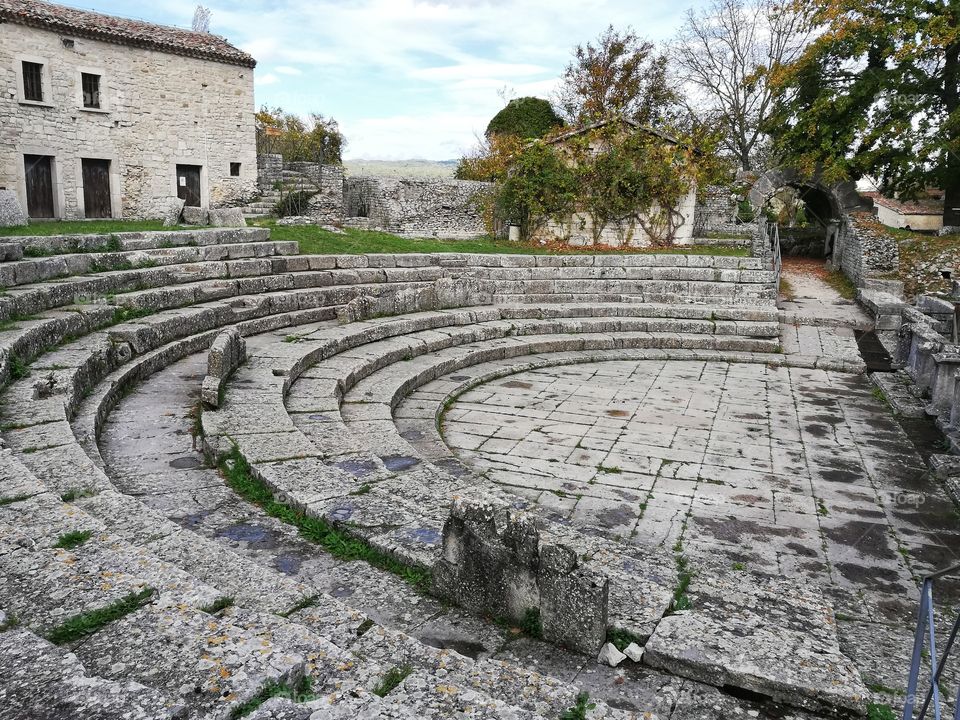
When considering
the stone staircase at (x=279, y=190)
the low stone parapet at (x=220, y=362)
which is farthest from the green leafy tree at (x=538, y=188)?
the low stone parapet at (x=220, y=362)

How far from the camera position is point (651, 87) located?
3397 cm

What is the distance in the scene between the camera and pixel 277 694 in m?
2.13

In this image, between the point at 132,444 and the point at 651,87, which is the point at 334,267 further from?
the point at 651,87

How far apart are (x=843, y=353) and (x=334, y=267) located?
8.62 meters

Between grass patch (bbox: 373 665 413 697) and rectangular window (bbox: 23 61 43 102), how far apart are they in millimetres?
22770

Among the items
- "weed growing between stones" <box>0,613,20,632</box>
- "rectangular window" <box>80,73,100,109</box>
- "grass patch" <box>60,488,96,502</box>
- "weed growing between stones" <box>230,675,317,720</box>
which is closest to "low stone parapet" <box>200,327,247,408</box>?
"grass patch" <box>60,488,96,502</box>

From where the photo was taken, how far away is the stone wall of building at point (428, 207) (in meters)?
21.3

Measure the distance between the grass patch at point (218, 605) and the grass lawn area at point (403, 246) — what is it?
10.5 metres

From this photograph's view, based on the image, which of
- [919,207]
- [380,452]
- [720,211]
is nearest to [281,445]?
[380,452]

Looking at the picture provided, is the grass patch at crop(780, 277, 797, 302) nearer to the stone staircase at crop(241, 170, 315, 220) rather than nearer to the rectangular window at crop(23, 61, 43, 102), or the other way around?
the stone staircase at crop(241, 170, 315, 220)

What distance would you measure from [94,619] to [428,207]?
19.7 meters

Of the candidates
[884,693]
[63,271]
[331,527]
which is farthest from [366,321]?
[884,693]

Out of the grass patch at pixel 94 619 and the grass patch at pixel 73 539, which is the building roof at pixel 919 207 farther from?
the grass patch at pixel 94 619

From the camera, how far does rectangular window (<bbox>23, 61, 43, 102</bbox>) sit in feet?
64.7
